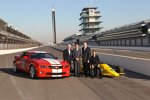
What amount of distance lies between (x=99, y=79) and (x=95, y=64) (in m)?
0.87

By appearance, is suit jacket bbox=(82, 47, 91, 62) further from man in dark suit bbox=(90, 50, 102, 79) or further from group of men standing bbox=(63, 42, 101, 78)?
man in dark suit bbox=(90, 50, 102, 79)

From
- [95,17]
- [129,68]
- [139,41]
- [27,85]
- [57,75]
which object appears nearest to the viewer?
[27,85]

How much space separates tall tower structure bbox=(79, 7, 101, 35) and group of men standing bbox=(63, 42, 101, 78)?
129009 millimetres

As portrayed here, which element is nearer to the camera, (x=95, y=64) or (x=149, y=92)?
(x=149, y=92)

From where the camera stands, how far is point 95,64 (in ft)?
44.9

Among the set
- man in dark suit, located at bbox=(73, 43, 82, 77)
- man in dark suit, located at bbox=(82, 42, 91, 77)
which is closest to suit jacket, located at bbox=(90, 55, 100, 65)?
man in dark suit, located at bbox=(82, 42, 91, 77)

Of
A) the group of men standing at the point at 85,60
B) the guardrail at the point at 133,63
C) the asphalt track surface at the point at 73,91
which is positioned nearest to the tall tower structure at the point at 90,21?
the guardrail at the point at 133,63

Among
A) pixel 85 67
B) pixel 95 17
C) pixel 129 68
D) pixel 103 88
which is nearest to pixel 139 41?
pixel 129 68

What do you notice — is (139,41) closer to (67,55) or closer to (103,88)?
(67,55)

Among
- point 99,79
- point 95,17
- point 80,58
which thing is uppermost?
point 95,17

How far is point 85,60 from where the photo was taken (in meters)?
14.0

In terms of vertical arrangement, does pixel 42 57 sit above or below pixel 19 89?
above

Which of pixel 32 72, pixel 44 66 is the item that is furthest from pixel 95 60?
pixel 32 72

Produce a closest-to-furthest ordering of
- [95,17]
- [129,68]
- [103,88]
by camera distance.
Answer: [103,88], [129,68], [95,17]
